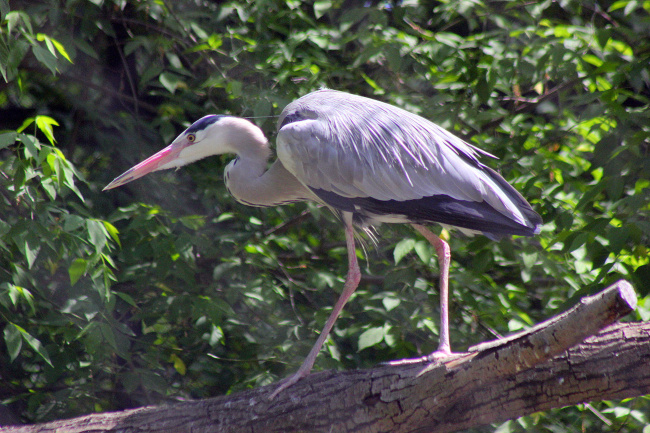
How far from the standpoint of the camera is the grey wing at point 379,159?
7.51 feet

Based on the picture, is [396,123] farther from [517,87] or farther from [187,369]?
[187,369]

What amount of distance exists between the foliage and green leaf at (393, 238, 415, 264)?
14 millimetres

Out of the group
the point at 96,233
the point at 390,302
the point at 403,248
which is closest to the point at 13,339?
the point at 96,233

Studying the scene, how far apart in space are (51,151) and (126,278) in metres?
0.78

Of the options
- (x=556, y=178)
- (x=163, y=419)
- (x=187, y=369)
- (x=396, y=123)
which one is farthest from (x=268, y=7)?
(x=163, y=419)

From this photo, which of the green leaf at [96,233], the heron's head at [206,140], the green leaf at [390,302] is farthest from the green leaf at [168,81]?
the green leaf at [390,302]

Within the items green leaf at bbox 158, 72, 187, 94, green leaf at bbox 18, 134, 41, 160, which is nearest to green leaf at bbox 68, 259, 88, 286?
green leaf at bbox 18, 134, 41, 160

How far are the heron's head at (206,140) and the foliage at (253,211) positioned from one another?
126 millimetres

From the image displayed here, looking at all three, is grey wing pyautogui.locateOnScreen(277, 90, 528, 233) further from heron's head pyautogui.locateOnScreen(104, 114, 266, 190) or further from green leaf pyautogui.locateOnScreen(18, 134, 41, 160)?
green leaf pyautogui.locateOnScreen(18, 134, 41, 160)

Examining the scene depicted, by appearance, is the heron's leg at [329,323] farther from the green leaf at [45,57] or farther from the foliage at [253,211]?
the green leaf at [45,57]

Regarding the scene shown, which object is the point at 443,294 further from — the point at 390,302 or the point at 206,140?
the point at 206,140

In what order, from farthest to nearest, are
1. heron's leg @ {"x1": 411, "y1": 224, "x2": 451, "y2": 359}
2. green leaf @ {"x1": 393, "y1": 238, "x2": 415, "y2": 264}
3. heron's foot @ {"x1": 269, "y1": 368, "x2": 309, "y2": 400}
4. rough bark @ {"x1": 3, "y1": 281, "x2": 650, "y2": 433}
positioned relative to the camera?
green leaf @ {"x1": 393, "y1": 238, "x2": 415, "y2": 264}, heron's leg @ {"x1": 411, "y1": 224, "x2": 451, "y2": 359}, heron's foot @ {"x1": 269, "y1": 368, "x2": 309, "y2": 400}, rough bark @ {"x1": 3, "y1": 281, "x2": 650, "y2": 433}

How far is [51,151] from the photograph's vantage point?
225cm

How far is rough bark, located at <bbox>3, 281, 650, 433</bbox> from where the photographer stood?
1688 mm
